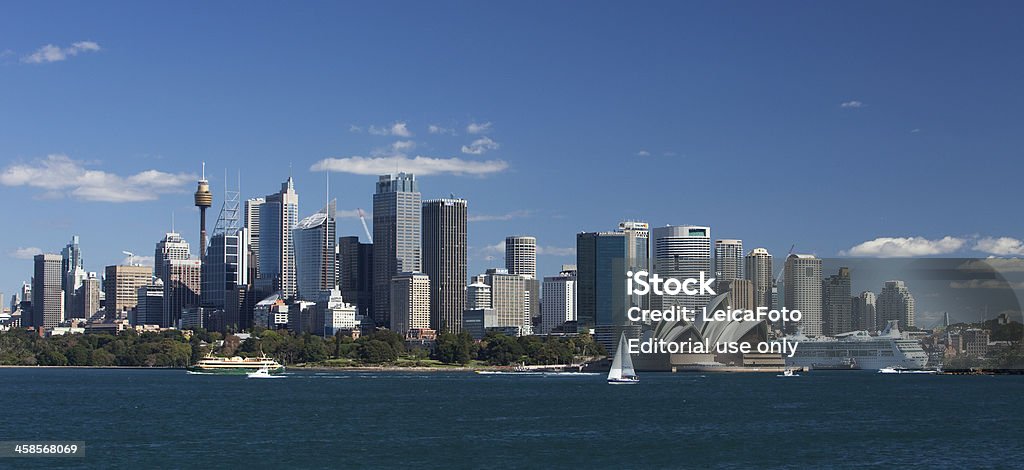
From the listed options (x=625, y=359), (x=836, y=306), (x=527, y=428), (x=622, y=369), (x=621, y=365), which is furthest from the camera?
(x=836, y=306)

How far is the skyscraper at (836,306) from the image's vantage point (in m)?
167

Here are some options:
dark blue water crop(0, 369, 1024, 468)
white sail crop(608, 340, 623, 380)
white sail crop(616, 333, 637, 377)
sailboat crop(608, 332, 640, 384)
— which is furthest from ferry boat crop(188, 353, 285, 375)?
dark blue water crop(0, 369, 1024, 468)

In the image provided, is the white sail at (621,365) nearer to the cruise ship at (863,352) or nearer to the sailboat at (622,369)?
the sailboat at (622,369)

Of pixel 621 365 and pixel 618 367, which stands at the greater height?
pixel 621 365

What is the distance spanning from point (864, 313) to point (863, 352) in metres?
9.88

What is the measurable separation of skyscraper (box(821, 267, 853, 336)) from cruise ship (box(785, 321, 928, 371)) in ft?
10.2

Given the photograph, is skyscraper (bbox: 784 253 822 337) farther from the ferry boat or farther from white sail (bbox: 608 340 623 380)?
the ferry boat

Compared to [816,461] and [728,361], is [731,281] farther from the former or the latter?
[816,461]

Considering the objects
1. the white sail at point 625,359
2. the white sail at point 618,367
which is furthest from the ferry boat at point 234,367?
the white sail at point 618,367

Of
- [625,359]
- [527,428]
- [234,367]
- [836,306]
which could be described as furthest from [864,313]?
[527,428]

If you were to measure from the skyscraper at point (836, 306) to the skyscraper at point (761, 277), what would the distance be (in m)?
6.62

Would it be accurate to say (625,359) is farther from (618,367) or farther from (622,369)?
(618,367)

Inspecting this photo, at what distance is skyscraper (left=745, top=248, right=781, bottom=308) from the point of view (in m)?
173

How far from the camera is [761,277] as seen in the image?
593 feet
